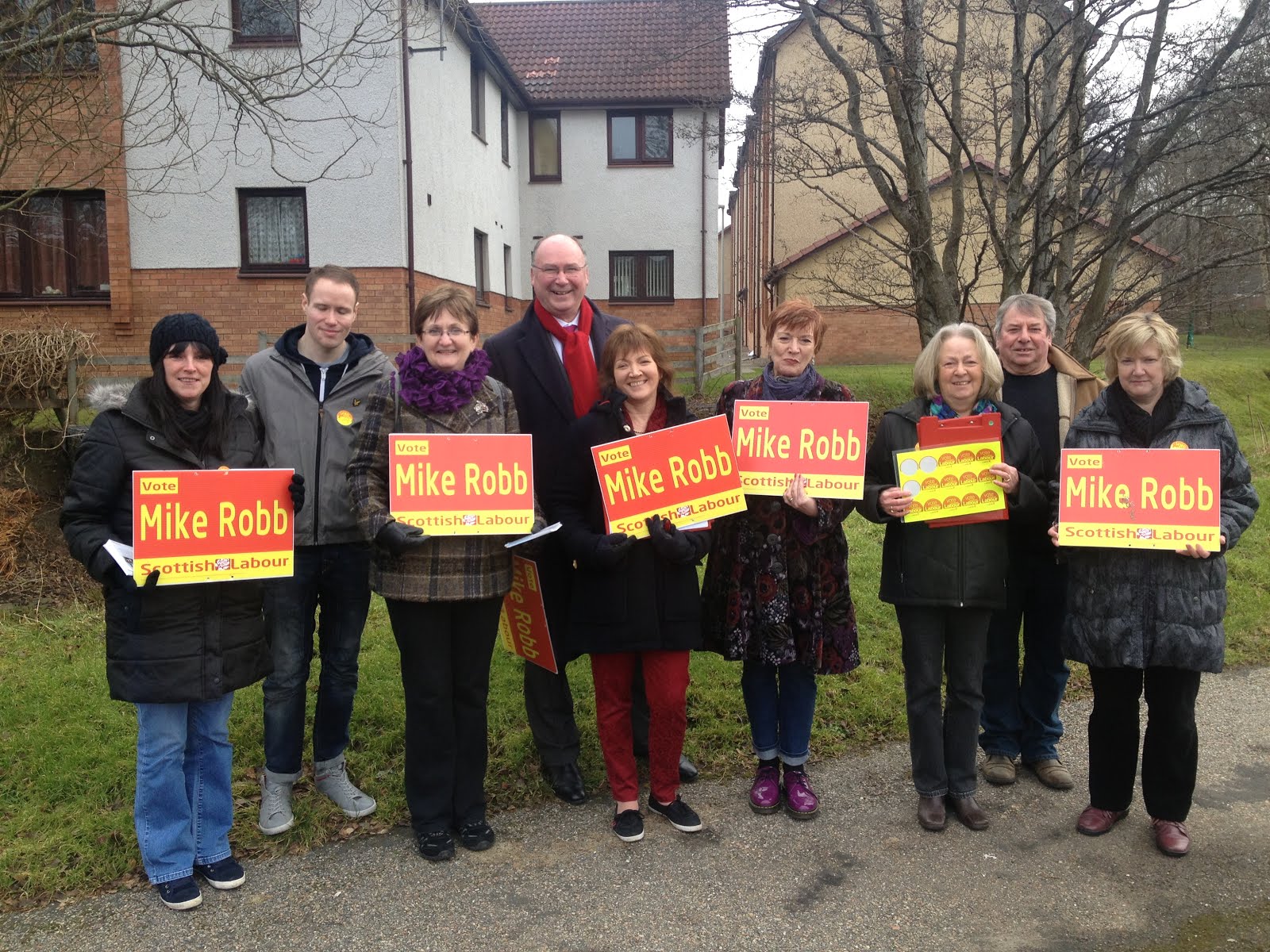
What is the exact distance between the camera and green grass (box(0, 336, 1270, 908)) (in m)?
3.82

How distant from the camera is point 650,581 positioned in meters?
3.82

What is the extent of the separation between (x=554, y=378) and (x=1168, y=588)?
8.76 feet

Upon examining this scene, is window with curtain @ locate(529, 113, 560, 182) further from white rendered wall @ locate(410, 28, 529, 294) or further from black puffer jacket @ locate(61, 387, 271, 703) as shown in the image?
black puffer jacket @ locate(61, 387, 271, 703)

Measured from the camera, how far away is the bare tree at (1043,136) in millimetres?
9289

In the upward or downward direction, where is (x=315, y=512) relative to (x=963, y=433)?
downward

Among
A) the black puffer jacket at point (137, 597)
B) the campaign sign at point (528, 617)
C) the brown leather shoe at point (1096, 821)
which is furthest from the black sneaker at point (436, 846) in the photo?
the brown leather shoe at point (1096, 821)

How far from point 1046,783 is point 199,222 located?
617 inches

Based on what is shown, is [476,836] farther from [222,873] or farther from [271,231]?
[271,231]

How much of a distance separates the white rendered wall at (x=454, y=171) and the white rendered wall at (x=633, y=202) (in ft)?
6.48

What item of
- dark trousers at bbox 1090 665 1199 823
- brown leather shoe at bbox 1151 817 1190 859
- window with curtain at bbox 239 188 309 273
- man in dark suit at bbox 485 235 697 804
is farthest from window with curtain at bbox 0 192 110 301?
brown leather shoe at bbox 1151 817 1190 859

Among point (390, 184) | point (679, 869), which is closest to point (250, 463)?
point (679, 869)

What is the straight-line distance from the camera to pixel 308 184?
601 inches

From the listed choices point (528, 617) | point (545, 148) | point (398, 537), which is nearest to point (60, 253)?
point (545, 148)

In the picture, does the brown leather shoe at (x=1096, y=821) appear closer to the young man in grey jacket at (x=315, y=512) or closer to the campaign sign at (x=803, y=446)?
the campaign sign at (x=803, y=446)
